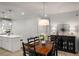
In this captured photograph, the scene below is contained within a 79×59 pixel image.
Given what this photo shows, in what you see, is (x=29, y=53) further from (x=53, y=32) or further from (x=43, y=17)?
(x=43, y=17)

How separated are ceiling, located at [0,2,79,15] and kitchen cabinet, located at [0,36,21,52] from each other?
19.5 inches

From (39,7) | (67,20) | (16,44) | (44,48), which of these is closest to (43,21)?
(39,7)

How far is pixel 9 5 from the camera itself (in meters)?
1.63

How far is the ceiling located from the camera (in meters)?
1.60

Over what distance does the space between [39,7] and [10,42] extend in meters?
0.84

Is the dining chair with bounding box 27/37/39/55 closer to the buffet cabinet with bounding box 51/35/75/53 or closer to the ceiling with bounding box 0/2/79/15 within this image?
the buffet cabinet with bounding box 51/35/75/53

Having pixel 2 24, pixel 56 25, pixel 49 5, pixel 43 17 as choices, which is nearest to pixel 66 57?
pixel 56 25

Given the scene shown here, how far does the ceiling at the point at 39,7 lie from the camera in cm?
160

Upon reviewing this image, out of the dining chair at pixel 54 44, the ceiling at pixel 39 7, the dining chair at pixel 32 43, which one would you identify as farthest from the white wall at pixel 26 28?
the dining chair at pixel 54 44

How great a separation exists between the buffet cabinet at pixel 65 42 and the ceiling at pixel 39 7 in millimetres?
466

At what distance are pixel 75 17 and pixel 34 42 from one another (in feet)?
2.84

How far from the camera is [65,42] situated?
174cm

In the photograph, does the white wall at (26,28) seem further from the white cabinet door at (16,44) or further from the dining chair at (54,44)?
the dining chair at (54,44)

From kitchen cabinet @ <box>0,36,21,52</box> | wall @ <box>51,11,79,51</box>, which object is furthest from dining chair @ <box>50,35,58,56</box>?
kitchen cabinet @ <box>0,36,21,52</box>
